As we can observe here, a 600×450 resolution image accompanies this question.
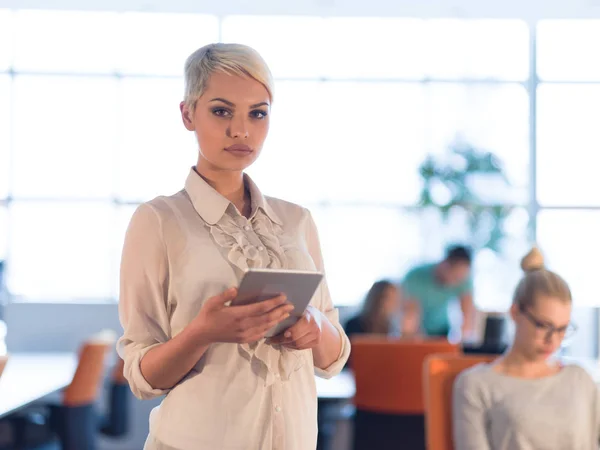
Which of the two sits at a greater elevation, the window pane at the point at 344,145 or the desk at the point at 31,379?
the window pane at the point at 344,145

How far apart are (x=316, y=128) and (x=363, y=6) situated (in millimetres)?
1286

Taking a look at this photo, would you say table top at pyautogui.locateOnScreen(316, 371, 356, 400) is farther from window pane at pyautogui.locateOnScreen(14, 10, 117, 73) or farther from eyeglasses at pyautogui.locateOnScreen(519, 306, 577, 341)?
window pane at pyautogui.locateOnScreen(14, 10, 117, 73)

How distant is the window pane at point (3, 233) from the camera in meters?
8.59

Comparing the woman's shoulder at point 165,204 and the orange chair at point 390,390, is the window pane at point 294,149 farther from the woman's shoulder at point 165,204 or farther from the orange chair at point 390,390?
the woman's shoulder at point 165,204

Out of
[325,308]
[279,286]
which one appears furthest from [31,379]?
[279,286]

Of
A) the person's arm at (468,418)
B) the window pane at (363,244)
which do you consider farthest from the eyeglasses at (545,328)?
the window pane at (363,244)

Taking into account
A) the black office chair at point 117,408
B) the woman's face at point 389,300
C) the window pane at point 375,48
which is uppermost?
the window pane at point 375,48

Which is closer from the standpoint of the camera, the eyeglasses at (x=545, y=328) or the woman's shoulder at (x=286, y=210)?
the woman's shoulder at (x=286, y=210)

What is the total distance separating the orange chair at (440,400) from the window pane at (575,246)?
6.64 m

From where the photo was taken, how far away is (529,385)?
243cm

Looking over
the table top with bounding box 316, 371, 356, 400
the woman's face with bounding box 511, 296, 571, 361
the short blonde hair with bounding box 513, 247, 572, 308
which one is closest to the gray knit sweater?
the woman's face with bounding box 511, 296, 571, 361

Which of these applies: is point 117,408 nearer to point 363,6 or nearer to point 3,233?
point 3,233

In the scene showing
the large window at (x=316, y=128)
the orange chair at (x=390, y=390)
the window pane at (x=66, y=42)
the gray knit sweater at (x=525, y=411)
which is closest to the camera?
the gray knit sweater at (x=525, y=411)

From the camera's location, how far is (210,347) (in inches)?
55.7
